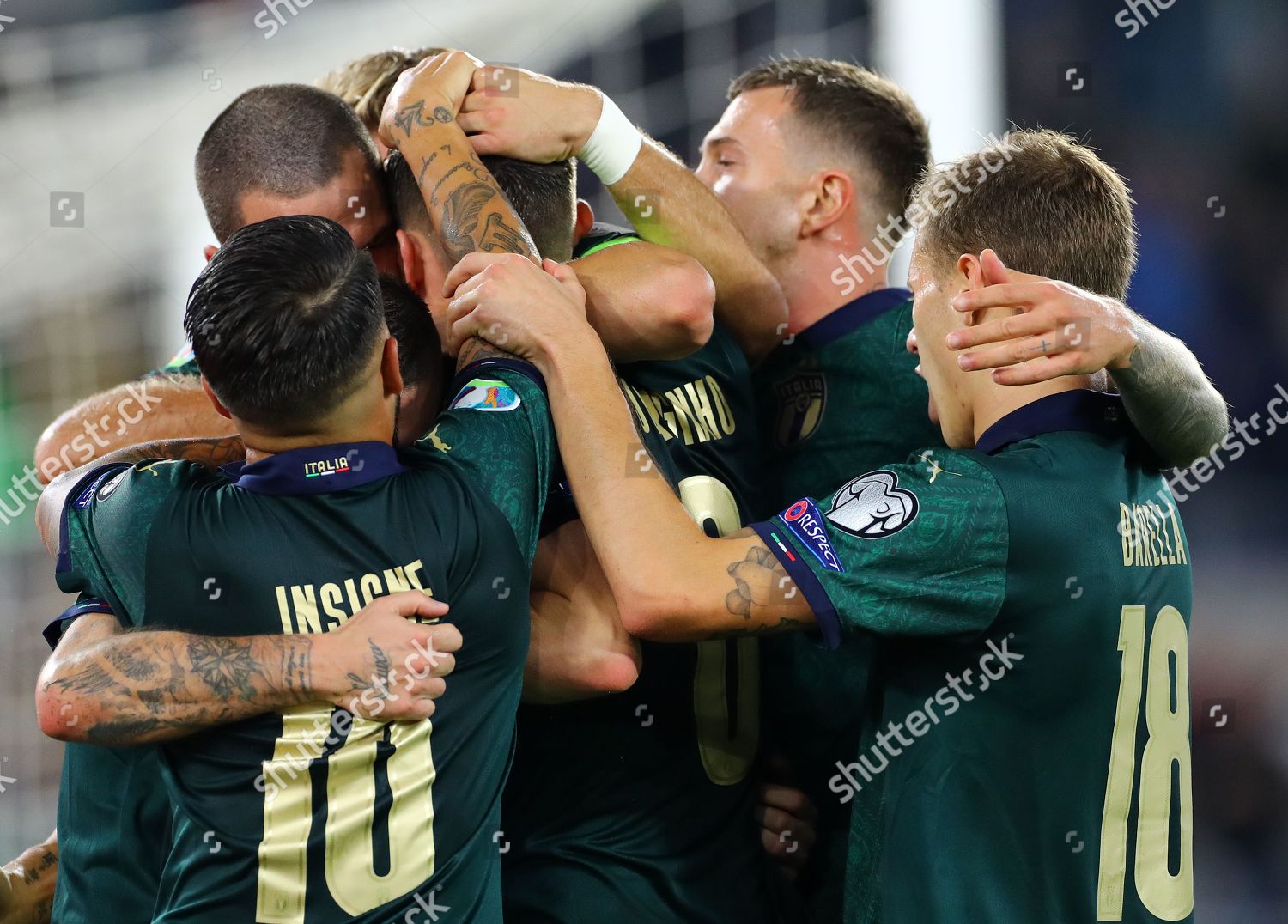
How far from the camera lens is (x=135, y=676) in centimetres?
181

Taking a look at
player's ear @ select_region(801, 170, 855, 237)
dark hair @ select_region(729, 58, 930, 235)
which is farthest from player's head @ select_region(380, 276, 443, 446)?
dark hair @ select_region(729, 58, 930, 235)

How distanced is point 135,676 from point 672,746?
3.55 feet

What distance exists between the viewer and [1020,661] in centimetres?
213

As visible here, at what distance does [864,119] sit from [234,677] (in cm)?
231

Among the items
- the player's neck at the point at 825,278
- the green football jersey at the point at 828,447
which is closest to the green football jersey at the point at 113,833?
the green football jersey at the point at 828,447

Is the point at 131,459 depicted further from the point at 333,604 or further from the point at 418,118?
the point at 418,118

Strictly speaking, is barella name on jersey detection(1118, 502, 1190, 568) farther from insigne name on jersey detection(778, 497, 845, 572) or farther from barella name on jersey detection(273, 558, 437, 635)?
barella name on jersey detection(273, 558, 437, 635)

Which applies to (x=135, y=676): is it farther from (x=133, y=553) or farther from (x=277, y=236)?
(x=277, y=236)

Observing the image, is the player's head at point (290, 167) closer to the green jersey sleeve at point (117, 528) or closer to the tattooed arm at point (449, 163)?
the tattooed arm at point (449, 163)

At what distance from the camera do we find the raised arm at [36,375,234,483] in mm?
2559

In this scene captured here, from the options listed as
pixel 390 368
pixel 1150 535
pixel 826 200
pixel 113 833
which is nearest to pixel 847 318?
pixel 826 200

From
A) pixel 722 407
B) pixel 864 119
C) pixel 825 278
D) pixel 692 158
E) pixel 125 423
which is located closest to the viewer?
pixel 125 423

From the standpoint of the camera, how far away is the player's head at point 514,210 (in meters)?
2.49

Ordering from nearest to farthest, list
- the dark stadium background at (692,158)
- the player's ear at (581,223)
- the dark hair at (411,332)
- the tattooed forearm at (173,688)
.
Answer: the tattooed forearm at (173,688)
the dark hair at (411,332)
the player's ear at (581,223)
the dark stadium background at (692,158)
